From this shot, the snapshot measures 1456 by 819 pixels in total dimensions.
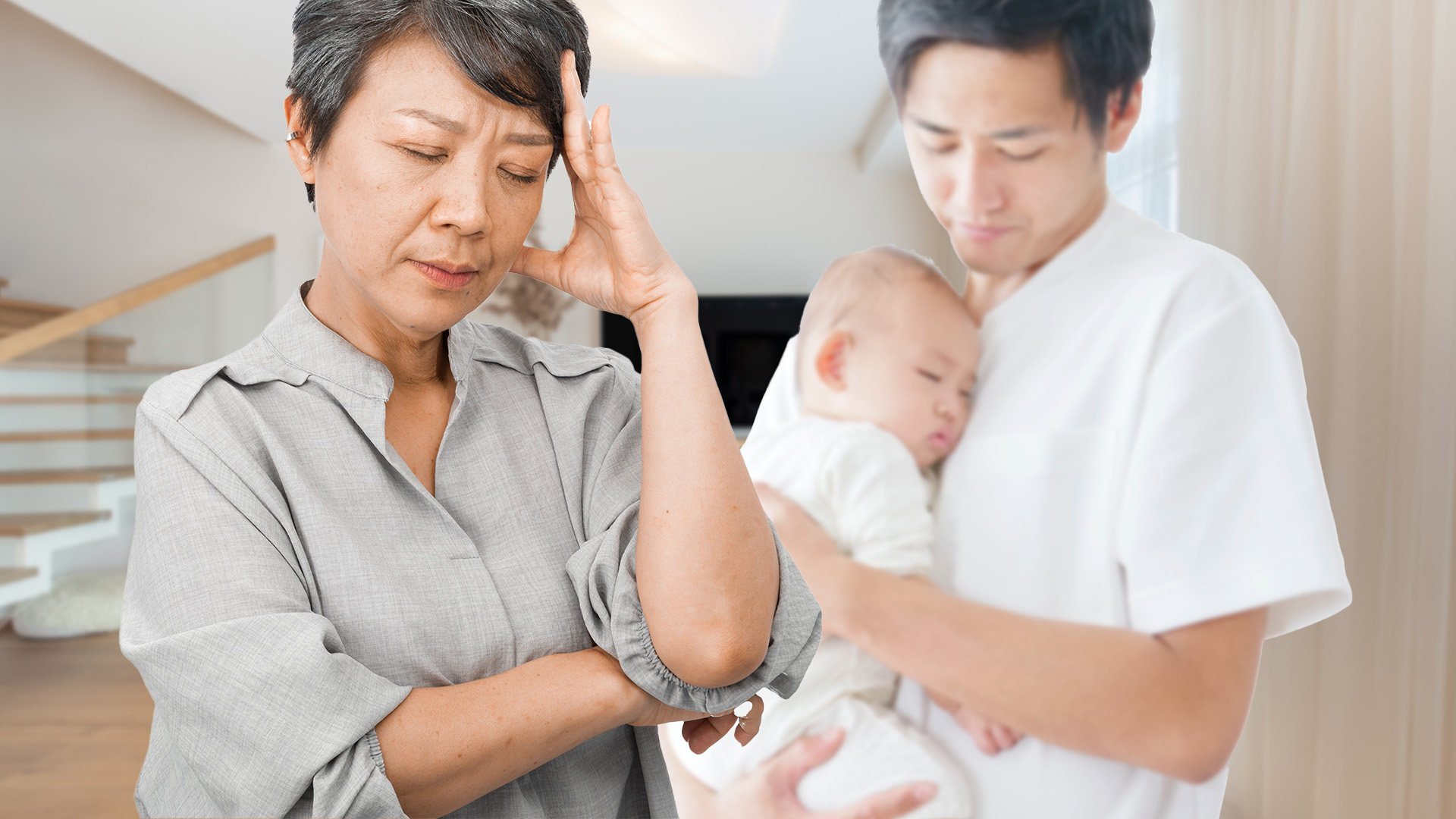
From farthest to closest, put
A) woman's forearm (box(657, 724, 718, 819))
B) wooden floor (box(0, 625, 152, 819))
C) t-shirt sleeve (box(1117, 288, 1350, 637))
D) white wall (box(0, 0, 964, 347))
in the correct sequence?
white wall (box(0, 0, 964, 347)) → wooden floor (box(0, 625, 152, 819)) → woman's forearm (box(657, 724, 718, 819)) → t-shirt sleeve (box(1117, 288, 1350, 637))

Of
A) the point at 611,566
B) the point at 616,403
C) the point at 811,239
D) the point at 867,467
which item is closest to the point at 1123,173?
the point at 867,467

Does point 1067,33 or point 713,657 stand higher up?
point 1067,33

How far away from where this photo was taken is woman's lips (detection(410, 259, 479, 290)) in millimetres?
881

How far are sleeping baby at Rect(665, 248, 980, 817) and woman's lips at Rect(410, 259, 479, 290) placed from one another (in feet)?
3.20

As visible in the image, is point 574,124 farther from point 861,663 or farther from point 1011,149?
point 861,663

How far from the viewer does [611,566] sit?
0.90 m

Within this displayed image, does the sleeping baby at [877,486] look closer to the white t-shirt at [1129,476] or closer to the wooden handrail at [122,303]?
the white t-shirt at [1129,476]

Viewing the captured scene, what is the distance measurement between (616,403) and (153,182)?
517 centimetres

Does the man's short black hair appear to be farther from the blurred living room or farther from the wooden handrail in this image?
the wooden handrail

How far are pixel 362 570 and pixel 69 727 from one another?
382cm

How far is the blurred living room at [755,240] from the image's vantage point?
1.74 m

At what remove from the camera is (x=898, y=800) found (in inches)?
67.5

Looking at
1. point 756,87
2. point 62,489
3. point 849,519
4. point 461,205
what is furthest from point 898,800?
point 62,489

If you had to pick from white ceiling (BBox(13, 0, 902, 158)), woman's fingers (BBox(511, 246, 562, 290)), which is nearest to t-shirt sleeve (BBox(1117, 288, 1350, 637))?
white ceiling (BBox(13, 0, 902, 158))
